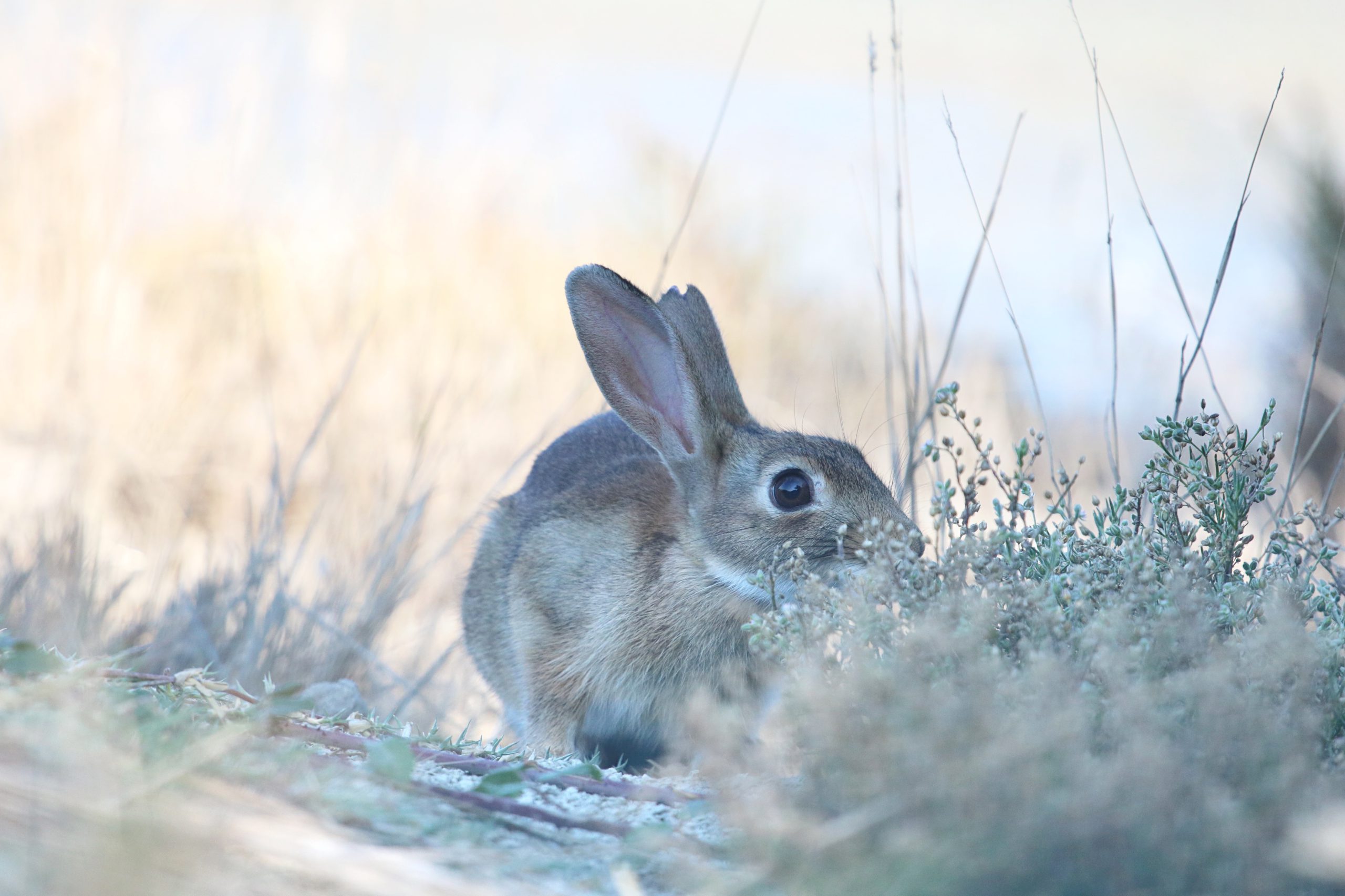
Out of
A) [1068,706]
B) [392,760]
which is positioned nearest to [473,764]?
[392,760]

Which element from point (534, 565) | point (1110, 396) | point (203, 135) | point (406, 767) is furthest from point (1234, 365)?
point (203, 135)

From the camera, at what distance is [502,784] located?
8.07 feet

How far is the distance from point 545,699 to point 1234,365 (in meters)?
4.70

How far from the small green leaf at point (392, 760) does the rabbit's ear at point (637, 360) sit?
1.92 m

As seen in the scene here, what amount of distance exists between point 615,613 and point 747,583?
502mm

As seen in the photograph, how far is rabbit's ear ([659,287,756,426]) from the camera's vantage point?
4.29 meters

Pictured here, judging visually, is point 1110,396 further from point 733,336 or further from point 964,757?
point 733,336

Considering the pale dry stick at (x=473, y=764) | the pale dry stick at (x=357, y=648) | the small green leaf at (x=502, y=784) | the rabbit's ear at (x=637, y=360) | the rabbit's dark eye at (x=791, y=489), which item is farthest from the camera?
the pale dry stick at (x=357, y=648)

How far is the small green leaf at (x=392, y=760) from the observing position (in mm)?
2365

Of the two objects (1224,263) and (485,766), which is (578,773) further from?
(1224,263)

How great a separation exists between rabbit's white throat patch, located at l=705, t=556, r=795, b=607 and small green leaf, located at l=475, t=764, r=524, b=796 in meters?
1.24

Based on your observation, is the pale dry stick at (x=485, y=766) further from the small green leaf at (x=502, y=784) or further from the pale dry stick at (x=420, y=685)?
the pale dry stick at (x=420, y=685)

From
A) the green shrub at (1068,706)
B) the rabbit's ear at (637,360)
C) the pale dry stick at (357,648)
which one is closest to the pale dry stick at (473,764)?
the green shrub at (1068,706)

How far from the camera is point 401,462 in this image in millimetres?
7598
